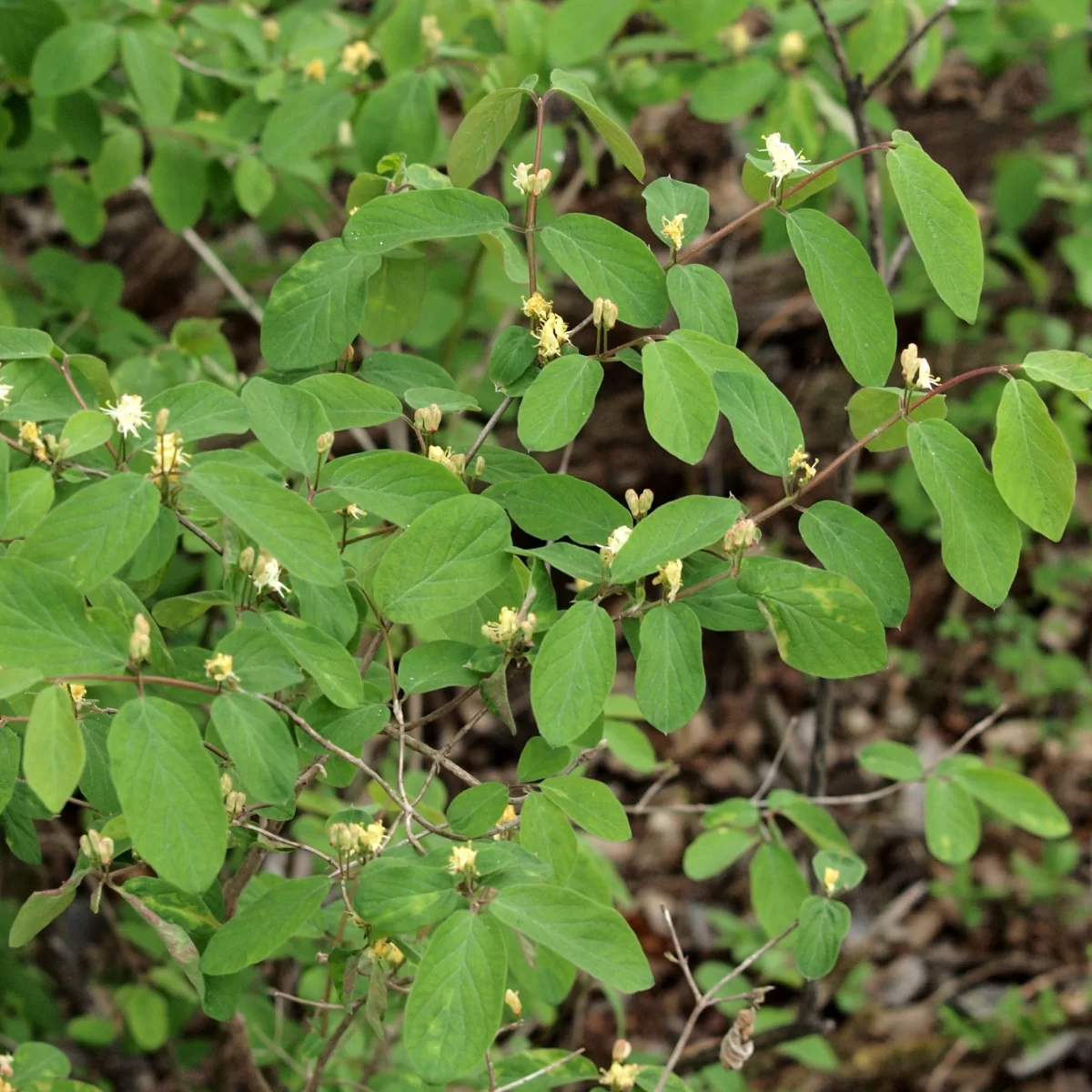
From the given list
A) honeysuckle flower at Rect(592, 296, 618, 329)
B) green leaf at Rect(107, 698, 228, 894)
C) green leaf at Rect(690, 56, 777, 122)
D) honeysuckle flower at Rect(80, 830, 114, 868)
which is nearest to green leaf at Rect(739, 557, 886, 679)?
honeysuckle flower at Rect(592, 296, 618, 329)

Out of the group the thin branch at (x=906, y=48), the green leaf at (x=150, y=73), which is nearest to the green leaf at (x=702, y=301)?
the thin branch at (x=906, y=48)

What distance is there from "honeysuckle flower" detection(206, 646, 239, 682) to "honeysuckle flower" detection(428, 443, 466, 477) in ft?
0.90

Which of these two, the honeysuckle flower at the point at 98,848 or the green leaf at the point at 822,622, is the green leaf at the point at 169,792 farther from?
the green leaf at the point at 822,622

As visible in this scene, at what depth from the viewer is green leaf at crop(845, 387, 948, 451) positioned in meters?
1.11

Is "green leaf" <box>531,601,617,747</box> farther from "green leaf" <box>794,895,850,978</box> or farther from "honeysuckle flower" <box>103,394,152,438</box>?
"green leaf" <box>794,895,850,978</box>

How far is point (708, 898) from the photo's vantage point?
3.10 m

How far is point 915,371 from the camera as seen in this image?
107 cm

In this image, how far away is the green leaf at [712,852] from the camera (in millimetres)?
1705

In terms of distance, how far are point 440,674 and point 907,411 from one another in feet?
1.64

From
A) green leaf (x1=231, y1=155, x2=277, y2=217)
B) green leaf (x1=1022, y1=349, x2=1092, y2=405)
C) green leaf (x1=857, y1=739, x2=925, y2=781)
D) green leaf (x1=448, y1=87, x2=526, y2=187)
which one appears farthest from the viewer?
green leaf (x1=231, y1=155, x2=277, y2=217)

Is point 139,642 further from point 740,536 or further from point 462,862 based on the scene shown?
point 740,536

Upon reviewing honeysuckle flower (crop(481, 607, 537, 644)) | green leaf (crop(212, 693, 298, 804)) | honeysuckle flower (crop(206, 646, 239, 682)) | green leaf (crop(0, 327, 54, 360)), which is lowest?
honeysuckle flower (crop(481, 607, 537, 644))

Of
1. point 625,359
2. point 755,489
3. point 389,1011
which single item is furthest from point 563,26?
point 755,489

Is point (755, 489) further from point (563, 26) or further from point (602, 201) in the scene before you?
point (563, 26)
